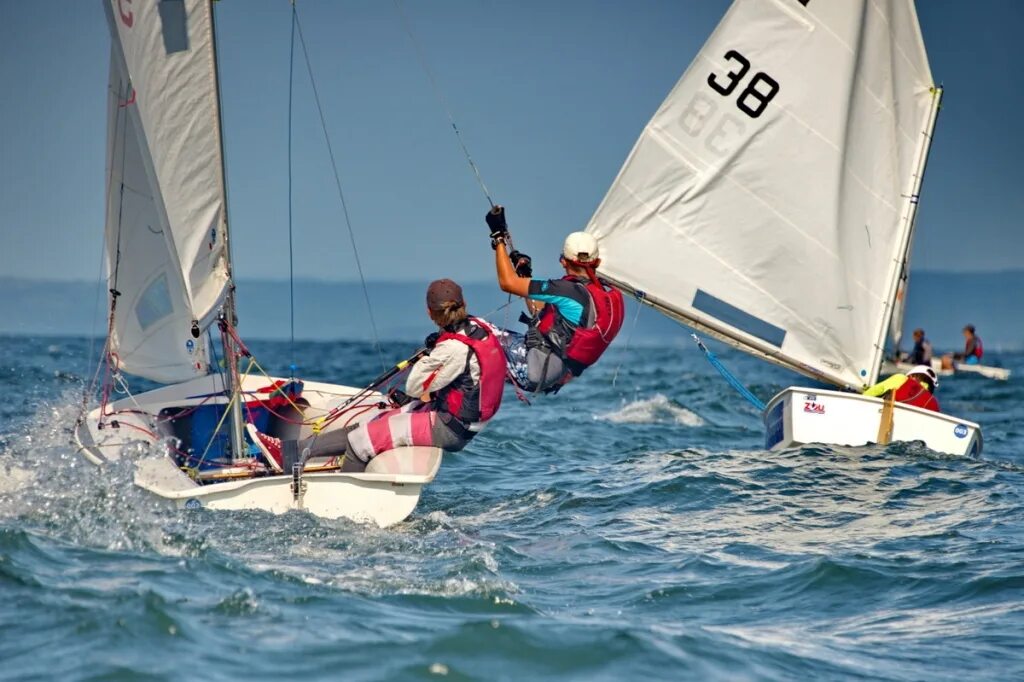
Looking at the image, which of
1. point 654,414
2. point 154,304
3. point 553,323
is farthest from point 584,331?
point 654,414

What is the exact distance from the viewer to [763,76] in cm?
1015

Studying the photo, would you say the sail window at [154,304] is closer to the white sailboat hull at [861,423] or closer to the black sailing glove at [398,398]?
the black sailing glove at [398,398]

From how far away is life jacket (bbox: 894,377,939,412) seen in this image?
405 inches

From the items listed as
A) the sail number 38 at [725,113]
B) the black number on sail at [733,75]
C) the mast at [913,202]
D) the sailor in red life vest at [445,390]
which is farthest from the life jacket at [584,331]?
the mast at [913,202]

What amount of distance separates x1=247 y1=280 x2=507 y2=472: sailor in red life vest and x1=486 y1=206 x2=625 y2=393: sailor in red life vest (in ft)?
1.73

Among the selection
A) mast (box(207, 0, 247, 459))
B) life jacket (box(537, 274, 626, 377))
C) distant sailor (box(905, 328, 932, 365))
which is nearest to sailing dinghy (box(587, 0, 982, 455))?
life jacket (box(537, 274, 626, 377))

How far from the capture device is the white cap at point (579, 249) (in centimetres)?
834

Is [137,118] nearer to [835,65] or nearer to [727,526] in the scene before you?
[727,526]

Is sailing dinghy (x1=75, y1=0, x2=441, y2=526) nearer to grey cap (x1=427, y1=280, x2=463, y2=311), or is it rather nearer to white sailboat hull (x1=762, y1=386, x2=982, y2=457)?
grey cap (x1=427, y1=280, x2=463, y2=311)

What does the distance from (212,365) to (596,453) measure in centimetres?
407

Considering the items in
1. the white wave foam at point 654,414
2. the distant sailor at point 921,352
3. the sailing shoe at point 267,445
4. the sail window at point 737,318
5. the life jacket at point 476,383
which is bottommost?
the sailing shoe at point 267,445

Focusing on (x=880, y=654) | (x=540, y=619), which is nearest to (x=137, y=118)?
(x=540, y=619)

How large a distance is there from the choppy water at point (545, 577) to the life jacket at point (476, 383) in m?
0.67

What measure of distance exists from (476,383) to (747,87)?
4.13 meters
